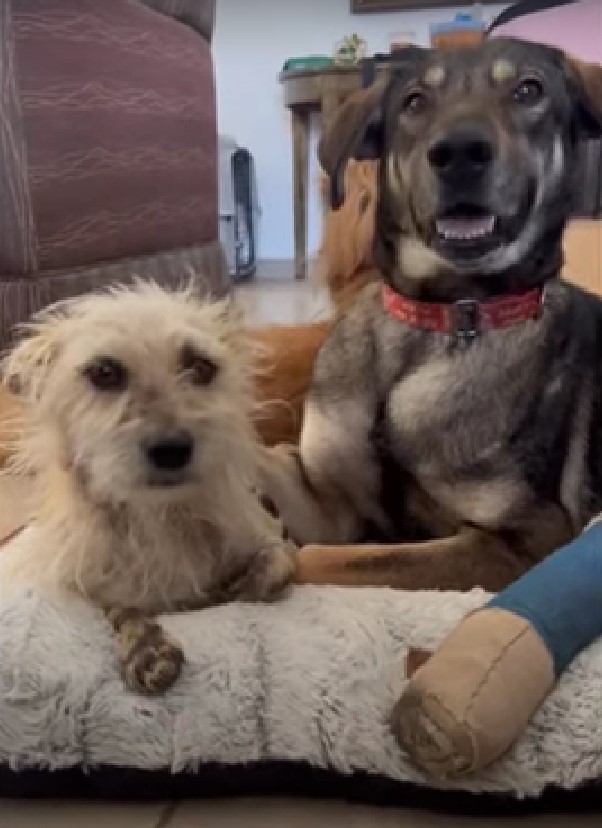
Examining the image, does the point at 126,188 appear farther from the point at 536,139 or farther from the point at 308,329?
the point at 536,139

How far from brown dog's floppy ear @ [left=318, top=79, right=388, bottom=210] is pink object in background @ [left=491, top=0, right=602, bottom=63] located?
120cm

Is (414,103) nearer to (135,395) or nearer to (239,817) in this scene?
(135,395)

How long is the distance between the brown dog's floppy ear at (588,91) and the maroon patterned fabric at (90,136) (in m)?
0.93

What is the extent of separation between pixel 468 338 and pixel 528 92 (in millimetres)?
301

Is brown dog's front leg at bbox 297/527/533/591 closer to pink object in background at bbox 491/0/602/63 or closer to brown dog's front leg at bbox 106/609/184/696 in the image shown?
brown dog's front leg at bbox 106/609/184/696

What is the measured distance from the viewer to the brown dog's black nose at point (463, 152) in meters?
1.27

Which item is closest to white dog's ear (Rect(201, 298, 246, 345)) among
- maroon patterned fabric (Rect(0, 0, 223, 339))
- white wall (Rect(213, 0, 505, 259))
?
maroon patterned fabric (Rect(0, 0, 223, 339))

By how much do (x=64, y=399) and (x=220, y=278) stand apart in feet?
5.67

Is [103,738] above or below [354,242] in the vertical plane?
below

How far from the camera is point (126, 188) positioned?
2.17 meters

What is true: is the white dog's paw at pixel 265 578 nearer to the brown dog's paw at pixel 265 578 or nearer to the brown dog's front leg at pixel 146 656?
the brown dog's paw at pixel 265 578

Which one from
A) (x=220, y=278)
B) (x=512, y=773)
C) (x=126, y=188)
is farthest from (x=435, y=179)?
(x=220, y=278)

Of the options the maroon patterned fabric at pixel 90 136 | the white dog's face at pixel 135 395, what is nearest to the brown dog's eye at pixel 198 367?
the white dog's face at pixel 135 395

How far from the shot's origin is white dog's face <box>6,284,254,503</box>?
3.24 feet
